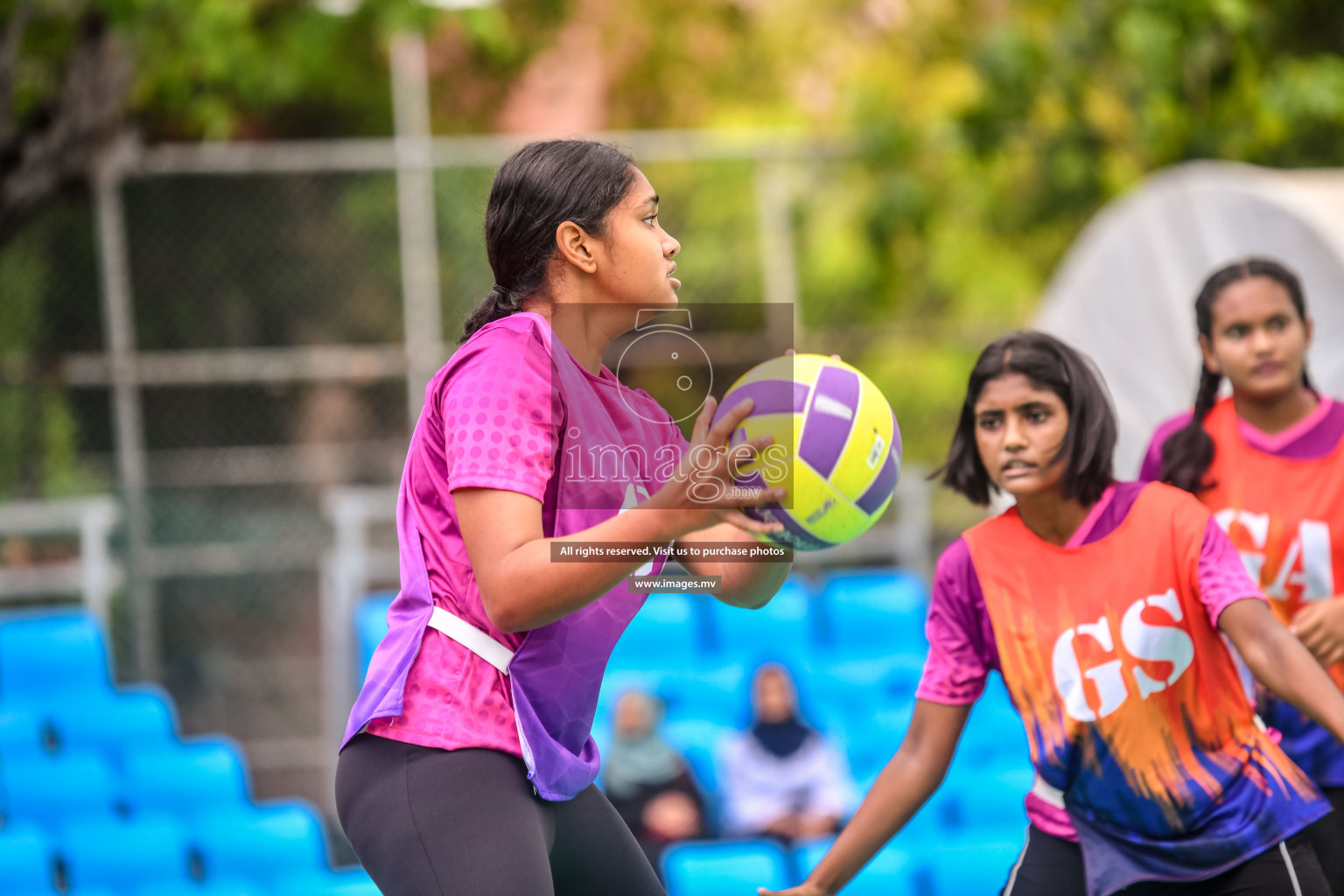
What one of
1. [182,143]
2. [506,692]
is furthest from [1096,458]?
[182,143]

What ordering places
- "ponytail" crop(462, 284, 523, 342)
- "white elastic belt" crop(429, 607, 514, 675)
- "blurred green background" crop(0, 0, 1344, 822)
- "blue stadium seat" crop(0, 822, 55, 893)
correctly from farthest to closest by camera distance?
"blurred green background" crop(0, 0, 1344, 822), "blue stadium seat" crop(0, 822, 55, 893), "ponytail" crop(462, 284, 523, 342), "white elastic belt" crop(429, 607, 514, 675)

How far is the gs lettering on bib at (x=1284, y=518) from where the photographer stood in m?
3.61

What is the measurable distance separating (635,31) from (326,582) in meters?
9.97

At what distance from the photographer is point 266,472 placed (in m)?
8.39

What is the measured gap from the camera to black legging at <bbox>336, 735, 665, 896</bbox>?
219cm

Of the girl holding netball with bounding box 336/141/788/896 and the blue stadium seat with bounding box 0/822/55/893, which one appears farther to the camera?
the blue stadium seat with bounding box 0/822/55/893

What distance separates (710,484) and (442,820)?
2.36 feet

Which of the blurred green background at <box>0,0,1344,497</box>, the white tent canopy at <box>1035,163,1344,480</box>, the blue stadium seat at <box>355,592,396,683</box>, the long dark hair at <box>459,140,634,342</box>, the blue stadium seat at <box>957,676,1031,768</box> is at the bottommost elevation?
the blue stadium seat at <box>957,676,1031,768</box>

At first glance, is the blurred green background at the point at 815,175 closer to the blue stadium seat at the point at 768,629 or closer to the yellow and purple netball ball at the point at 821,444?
the blue stadium seat at the point at 768,629

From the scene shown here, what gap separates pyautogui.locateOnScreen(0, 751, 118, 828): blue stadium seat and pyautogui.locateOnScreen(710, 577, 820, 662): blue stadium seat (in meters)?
3.58

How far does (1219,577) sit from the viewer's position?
2.88 meters

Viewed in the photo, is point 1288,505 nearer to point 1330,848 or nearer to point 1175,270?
point 1330,848

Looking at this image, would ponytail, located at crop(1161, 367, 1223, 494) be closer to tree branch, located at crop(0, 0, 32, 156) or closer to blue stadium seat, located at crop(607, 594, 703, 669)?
blue stadium seat, located at crop(607, 594, 703, 669)

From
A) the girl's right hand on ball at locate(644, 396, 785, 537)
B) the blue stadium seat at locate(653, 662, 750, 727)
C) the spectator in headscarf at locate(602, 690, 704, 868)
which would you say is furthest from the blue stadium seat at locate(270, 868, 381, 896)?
the girl's right hand on ball at locate(644, 396, 785, 537)
